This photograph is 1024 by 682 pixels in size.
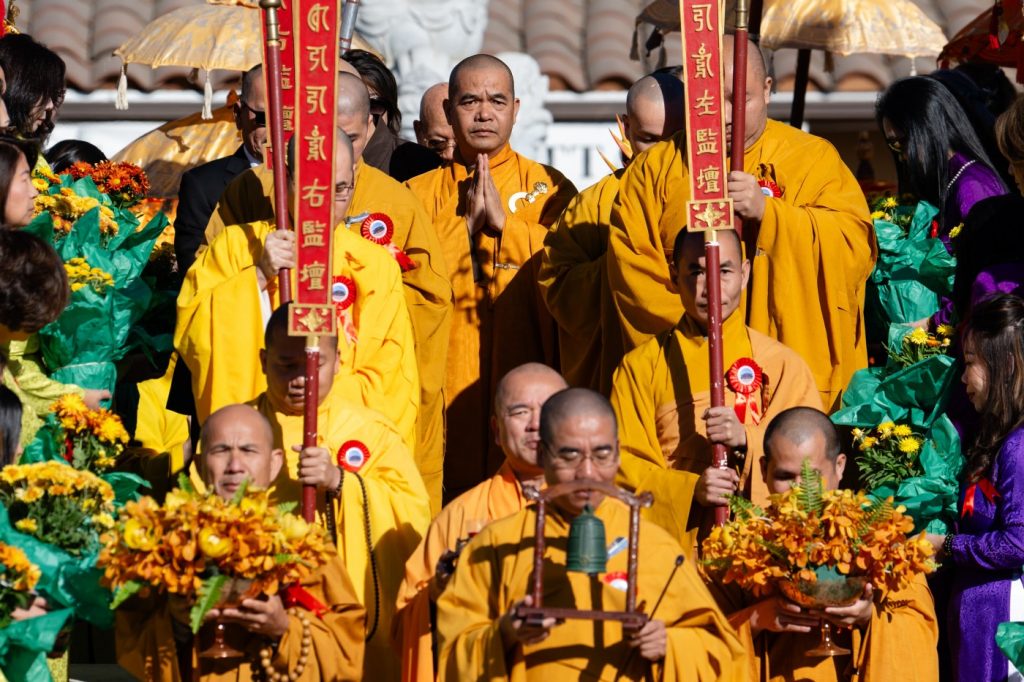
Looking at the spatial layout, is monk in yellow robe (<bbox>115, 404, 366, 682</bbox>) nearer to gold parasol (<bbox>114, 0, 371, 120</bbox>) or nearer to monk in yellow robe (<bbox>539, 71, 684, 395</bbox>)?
monk in yellow robe (<bbox>539, 71, 684, 395</bbox>)

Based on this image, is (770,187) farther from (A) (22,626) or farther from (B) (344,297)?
(A) (22,626)

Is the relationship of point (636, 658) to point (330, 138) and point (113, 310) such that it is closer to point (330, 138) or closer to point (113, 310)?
point (330, 138)

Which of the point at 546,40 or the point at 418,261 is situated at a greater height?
the point at 546,40

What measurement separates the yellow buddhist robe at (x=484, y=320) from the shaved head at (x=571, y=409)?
3.20 m

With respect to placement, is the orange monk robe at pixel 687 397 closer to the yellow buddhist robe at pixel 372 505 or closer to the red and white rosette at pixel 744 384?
the red and white rosette at pixel 744 384

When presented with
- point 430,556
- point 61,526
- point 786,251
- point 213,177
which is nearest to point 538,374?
point 430,556

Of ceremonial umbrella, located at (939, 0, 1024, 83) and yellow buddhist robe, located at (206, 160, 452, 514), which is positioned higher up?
ceremonial umbrella, located at (939, 0, 1024, 83)

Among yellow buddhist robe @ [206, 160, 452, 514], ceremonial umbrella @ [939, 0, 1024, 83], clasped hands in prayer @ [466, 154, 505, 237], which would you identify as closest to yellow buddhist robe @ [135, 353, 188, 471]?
yellow buddhist robe @ [206, 160, 452, 514]

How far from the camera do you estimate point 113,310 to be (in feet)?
31.2

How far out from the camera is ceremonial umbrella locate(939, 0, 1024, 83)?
9.90 meters

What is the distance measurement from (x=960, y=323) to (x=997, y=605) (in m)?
1.33

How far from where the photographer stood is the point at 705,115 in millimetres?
8203

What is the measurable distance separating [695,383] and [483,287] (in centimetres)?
224

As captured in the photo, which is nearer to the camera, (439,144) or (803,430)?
(803,430)
